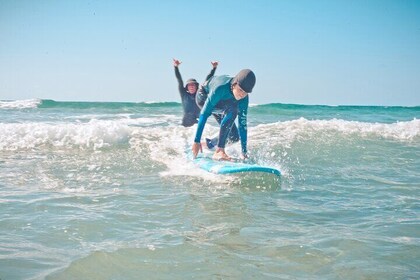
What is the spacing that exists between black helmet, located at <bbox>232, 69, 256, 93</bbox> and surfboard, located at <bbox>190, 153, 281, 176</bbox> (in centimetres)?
112

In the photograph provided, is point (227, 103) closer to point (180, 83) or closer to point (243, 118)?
point (243, 118)

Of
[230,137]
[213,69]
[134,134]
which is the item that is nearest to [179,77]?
[213,69]

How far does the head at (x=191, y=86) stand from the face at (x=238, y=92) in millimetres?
2256

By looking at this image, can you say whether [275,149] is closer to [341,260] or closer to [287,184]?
[287,184]

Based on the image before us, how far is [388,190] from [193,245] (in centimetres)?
331

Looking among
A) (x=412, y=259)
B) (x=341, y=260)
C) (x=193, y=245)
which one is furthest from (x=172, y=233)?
(x=412, y=259)

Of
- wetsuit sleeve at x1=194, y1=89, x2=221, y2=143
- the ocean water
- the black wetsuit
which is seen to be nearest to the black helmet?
Answer: wetsuit sleeve at x1=194, y1=89, x2=221, y2=143

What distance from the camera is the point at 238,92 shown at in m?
5.53

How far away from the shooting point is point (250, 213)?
3.87 metres

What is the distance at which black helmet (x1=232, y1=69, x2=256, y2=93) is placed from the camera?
5.28m

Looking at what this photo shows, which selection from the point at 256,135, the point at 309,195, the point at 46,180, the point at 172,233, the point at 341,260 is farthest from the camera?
the point at 256,135

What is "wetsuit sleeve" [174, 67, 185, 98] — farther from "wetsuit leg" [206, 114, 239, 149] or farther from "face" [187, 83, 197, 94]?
"wetsuit leg" [206, 114, 239, 149]

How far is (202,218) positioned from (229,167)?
168 centimetres

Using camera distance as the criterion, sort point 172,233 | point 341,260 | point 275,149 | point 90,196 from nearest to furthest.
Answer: point 341,260 → point 172,233 → point 90,196 → point 275,149
